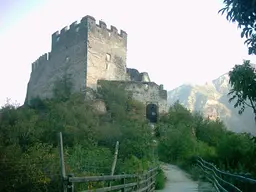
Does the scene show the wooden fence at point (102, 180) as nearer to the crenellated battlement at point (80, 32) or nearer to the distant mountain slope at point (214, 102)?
the crenellated battlement at point (80, 32)

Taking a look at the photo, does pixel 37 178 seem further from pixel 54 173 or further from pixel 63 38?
pixel 63 38

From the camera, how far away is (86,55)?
3456cm

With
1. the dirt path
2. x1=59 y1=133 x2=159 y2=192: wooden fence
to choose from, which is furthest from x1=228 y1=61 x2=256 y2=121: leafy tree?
the dirt path

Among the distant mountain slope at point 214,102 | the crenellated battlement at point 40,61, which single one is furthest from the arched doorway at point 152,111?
the distant mountain slope at point 214,102

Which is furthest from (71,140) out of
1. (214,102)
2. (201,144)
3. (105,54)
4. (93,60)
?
(214,102)

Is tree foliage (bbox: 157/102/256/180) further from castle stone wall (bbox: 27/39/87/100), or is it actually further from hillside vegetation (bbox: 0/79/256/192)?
castle stone wall (bbox: 27/39/87/100)

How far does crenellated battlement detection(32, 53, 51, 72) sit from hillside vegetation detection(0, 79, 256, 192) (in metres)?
7.50

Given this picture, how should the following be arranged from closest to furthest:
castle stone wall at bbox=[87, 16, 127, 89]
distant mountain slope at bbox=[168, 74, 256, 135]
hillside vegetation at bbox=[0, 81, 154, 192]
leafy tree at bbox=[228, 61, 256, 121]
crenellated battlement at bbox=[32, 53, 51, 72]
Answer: leafy tree at bbox=[228, 61, 256, 121]
hillside vegetation at bbox=[0, 81, 154, 192]
castle stone wall at bbox=[87, 16, 127, 89]
crenellated battlement at bbox=[32, 53, 51, 72]
distant mountain slope at bbox=[168, 74, 256, 135]

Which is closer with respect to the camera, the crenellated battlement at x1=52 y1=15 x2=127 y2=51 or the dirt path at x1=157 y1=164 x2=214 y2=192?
the dirt path at x1=157 y1=164 x2=214 y2=192

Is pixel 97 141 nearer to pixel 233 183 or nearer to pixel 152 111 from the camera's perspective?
pixel 152 111

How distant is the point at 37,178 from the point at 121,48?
96.1ft

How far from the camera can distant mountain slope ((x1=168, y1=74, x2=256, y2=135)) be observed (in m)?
71.2

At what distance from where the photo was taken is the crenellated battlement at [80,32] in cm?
3523

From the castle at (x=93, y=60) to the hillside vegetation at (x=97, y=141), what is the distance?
73.1 inches
